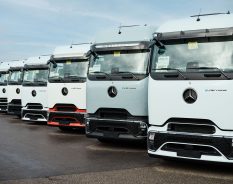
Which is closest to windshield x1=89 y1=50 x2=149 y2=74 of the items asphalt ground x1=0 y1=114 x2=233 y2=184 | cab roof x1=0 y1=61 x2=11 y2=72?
asphalt ground x1=0 y1=114 x2=233 y2=184

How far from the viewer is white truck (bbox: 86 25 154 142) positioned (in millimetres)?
9195

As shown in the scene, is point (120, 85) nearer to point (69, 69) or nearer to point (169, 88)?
point (169, 88)

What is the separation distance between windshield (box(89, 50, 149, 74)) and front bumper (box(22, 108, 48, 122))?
514cm

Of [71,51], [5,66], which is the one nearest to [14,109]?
[5,66]

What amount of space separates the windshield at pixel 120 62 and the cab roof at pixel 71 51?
2.34m

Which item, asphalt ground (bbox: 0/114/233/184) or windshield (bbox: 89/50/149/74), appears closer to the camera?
asphalt ground (bbox: 0/114/233/184)

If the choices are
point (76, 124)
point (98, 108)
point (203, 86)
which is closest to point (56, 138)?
point (76, 124)

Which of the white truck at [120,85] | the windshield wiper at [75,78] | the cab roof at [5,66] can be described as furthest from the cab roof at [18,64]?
the white truck at [120,85]

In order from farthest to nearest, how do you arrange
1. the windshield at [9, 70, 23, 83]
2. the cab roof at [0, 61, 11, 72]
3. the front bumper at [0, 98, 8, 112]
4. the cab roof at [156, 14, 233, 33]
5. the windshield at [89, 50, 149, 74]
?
1. the cab roof at [0, 61, 11, 72]
2. the front bumper at [0, 98, 8, 112]
3. the windshield at [9, 70, 23, 83]
4. the windshield at [89, 50, 149, 74]
5. the cab roof at [156, 14, 233, 33]

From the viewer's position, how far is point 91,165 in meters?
7.95

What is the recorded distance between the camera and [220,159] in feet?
22.4

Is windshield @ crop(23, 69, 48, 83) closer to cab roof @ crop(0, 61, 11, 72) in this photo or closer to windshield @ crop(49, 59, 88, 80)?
windshield @ crop(49, 59, 88, 80)

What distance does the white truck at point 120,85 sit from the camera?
920cm

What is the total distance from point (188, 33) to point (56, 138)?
5923mm
